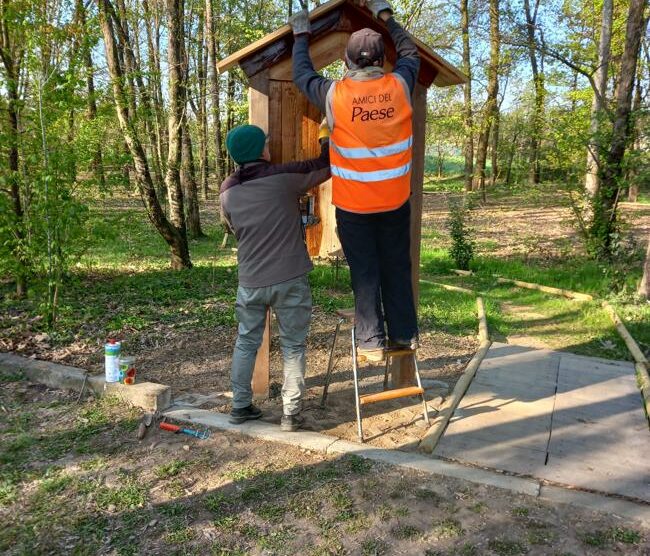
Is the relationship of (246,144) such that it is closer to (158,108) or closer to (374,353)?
(374,353)

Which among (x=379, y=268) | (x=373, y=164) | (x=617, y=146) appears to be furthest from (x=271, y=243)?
(x=617, y=146)

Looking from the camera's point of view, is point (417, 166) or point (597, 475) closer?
point (597, 475)

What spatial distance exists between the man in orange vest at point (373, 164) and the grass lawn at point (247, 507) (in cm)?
100

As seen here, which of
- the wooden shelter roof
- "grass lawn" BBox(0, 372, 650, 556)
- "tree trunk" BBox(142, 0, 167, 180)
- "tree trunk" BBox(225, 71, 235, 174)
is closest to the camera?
"grass lawn" BBox(0, 372, 650, 556)

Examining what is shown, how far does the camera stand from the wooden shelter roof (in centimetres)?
408

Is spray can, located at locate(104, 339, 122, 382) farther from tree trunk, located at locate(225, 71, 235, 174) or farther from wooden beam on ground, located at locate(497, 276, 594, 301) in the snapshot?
tree trunk, located at locate(225, 71, 235, 174)

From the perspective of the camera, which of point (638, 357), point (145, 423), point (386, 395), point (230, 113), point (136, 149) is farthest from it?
point (230, 113)

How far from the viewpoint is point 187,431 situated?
3891 millimetres

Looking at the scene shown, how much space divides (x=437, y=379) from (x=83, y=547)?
11.3ft

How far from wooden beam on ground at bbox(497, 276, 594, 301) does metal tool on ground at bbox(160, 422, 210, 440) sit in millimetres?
6603

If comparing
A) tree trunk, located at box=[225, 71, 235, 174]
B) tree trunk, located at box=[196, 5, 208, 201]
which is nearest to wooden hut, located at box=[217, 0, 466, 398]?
tree trunk, located at box=[196, 5, 208, 201]

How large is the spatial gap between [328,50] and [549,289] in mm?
6156

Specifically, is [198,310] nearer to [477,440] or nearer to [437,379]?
[437,379]

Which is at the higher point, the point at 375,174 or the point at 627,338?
the point at 375,174
